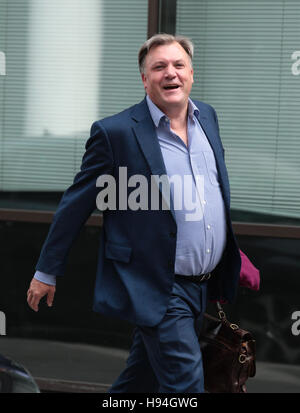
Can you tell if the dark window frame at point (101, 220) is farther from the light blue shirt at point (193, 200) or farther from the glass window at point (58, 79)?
the light blue shirt at point (193, 200)

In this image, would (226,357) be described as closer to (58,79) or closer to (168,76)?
(168,76)

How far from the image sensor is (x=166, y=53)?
3662 millimetres

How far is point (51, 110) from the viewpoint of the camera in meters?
5.71

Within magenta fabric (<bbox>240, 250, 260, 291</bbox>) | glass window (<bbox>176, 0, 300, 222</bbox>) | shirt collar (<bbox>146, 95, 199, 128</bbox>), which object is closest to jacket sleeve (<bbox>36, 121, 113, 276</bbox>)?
shirt collar (<bbox>146, 95, 199, 128</bbox>)

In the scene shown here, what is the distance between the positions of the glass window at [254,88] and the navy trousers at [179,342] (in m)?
1.86

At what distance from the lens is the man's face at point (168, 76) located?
3623 millimetres

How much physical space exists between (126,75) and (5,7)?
1.02 m

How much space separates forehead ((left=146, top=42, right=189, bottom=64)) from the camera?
12.0 ft

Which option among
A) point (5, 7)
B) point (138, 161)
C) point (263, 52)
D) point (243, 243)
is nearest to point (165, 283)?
point (138, 161)

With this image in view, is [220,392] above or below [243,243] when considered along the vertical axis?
below

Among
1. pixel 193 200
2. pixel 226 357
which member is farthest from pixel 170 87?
pixel 226 357

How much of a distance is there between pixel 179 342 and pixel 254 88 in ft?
8.05

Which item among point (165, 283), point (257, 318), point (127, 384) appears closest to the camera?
point (165, 283)

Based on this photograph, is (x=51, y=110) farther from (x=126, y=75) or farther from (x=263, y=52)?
(x=263, y=52)
